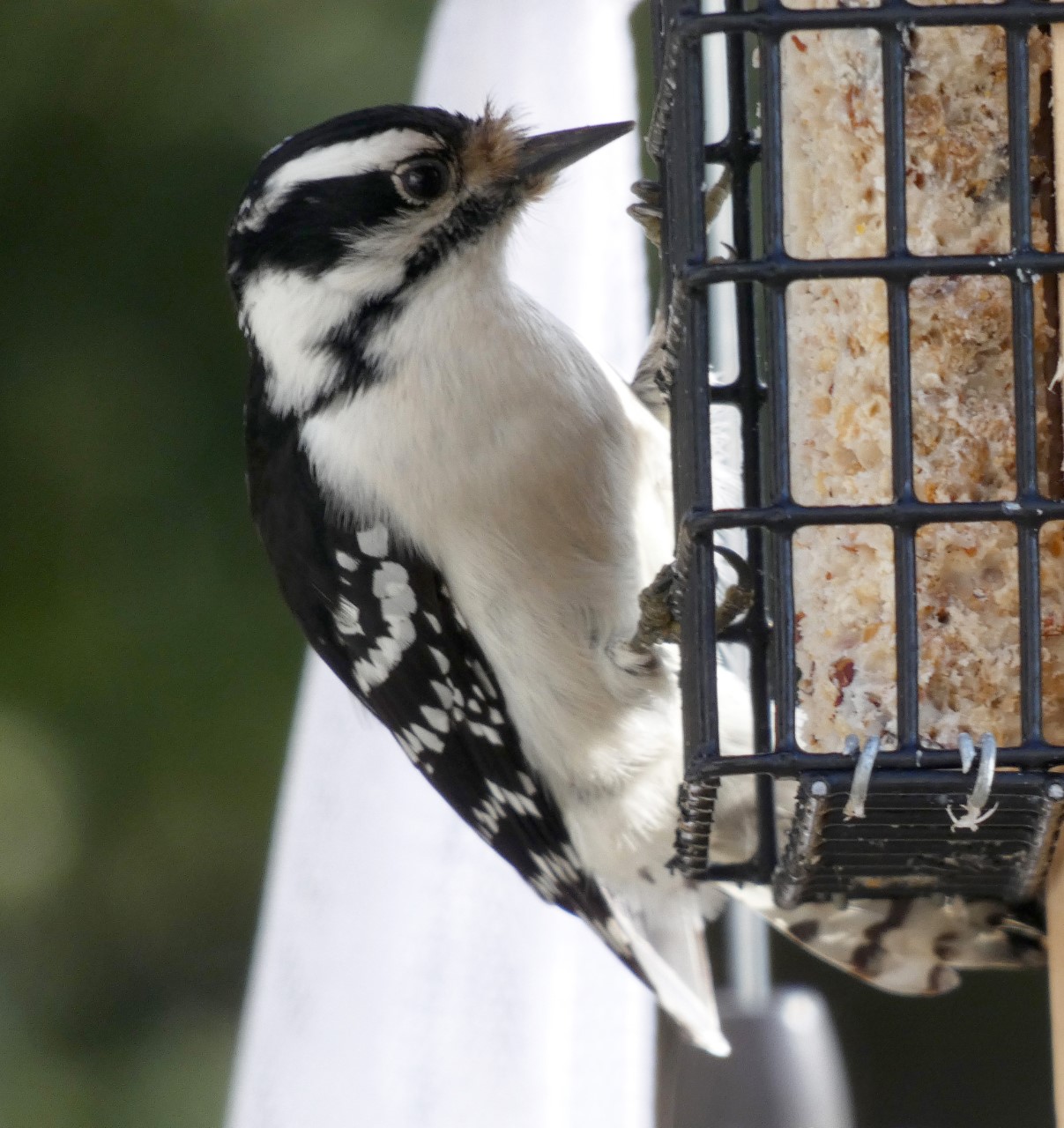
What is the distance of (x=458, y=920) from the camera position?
8.19ft

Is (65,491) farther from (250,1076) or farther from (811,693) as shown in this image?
(811,693)

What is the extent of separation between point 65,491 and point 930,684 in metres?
2.79

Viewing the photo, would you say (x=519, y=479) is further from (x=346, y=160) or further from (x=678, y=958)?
(x=678, y=958)

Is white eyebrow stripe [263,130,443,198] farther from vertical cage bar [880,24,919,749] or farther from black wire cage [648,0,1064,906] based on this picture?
vertical cage bar [880,24,919,749]

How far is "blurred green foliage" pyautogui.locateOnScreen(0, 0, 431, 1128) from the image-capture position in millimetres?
4039

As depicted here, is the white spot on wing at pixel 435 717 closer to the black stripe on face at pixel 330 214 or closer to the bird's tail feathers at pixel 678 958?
the bird's tail feathers at pixel 678 958

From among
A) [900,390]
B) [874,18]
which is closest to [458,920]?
[900,390]

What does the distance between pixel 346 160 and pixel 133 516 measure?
Result: 1.85 meters

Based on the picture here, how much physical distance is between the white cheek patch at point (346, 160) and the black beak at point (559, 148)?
0.43 feet

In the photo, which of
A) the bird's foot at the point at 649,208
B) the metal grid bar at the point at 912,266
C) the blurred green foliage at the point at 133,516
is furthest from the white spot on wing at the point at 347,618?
the blurred green foliage at the point at 133,516

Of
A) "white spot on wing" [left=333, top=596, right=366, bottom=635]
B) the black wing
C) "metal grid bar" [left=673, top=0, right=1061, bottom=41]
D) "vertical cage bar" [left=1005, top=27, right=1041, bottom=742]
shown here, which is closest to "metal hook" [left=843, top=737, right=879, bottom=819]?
"vertical cage bar" [left=1005, top=27, right=1041, bottom=742]

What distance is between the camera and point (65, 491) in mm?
4121

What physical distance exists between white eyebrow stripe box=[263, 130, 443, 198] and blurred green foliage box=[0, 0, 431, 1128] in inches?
65.0

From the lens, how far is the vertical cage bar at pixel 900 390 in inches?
62.3
